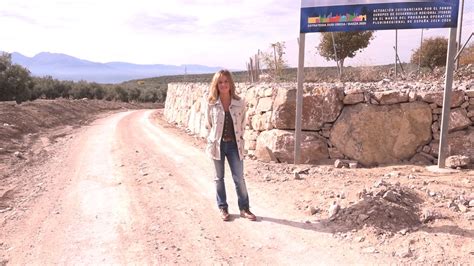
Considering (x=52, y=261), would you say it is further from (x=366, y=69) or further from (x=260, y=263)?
(x=366, y=69)

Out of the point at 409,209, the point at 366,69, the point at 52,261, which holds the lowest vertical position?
the point at 52,261

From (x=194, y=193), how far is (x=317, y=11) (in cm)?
367

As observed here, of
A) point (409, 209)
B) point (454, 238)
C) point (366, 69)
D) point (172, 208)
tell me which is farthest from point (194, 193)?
point (366, 69)

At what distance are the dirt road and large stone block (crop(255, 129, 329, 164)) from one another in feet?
4.25

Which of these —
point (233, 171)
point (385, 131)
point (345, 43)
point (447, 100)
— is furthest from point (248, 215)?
point (345, 43)

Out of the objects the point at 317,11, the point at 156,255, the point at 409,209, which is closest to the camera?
the point at 156,255

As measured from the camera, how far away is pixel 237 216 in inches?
187

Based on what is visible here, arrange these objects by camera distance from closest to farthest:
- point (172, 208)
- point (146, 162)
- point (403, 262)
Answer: point (403, 262) → point (172, 208) → point (146, 162)

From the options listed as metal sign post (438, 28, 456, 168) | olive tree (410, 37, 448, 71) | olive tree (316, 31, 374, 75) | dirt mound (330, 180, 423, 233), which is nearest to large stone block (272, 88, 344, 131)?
metal sign post (438, 28, 456, 168)

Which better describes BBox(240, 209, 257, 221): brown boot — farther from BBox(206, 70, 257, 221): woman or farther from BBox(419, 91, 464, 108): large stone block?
BBox(419, 91, 464, 108): large stone block

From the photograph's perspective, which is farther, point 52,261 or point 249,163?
point 249,163

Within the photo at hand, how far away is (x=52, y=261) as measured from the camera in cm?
371

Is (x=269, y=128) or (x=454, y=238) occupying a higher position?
(x=269, y=128)

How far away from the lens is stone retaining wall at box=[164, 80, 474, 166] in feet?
22.0
